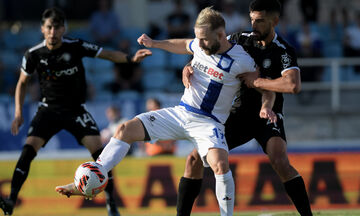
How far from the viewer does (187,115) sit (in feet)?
21.4

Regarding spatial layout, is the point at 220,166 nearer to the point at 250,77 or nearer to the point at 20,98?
the point at 250,77

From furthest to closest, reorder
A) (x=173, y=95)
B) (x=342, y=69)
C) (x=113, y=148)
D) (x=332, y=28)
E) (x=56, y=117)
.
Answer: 1. (x=332, y=28)
2. (x=342, y=69)
3. (x=173, y=95)
4. (x=56, y=117)
5. (x=113, y=148)

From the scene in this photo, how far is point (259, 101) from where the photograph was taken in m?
6.97

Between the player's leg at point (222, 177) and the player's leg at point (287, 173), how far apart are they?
0.67 meters

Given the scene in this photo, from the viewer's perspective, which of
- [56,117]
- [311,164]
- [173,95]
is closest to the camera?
[56,117]

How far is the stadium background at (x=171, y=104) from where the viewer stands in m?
11.1

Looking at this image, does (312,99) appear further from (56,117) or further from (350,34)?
(56,117)

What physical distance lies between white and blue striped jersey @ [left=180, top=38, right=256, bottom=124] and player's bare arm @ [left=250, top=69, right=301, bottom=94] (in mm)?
207

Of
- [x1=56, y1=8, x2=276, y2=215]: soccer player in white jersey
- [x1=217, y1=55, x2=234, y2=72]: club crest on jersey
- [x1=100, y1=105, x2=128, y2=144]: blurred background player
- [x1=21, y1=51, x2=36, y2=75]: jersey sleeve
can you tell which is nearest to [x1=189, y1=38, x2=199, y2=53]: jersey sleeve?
[x1=56, y1=8, x2=276, y2=215]: soccer player in white jersey

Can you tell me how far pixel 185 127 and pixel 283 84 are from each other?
42.1 inches

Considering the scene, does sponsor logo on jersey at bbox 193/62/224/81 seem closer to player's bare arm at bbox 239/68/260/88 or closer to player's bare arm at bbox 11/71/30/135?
player's bare arm at bbox 239/68/260/88

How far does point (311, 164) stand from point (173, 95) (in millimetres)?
3387

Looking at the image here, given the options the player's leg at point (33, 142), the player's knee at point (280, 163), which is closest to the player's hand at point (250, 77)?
the player's knee at point (280, 163)

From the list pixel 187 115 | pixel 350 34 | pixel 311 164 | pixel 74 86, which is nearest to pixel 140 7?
pixel 350 34
